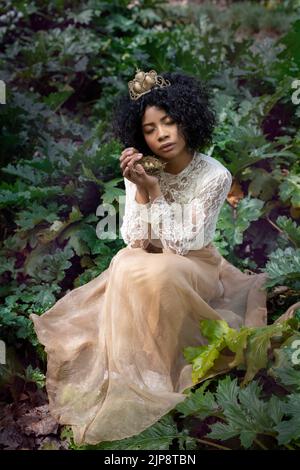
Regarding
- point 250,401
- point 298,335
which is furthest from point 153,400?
point 298,335

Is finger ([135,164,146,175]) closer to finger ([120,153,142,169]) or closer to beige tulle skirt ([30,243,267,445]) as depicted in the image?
finger ([120,153,142,169])

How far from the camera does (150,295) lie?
2.60 m

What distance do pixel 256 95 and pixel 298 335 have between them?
9.44ft

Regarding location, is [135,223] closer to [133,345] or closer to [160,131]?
[160,131]

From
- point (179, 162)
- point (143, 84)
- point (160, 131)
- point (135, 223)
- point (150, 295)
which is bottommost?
point (150, 295)

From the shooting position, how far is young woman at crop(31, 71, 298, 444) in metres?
2.57

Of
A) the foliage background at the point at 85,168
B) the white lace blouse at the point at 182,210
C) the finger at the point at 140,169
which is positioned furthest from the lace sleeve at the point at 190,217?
the foliage background at the point at 85,168

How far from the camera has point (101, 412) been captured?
2.50m

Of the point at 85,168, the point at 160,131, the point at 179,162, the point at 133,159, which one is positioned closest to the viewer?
the point at 133,159

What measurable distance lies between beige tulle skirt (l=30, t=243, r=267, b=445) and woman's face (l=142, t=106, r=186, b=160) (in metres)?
0.44

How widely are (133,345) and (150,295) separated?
0.73 ft

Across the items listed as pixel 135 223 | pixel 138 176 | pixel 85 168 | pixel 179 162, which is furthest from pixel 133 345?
pixel 85 168

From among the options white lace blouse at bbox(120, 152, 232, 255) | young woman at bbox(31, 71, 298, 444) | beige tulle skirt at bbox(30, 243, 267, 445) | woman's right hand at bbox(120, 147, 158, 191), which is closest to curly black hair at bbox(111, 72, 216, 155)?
young woman at bbox(31, 71, 298, 444)

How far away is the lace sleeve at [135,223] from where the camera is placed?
2742 mm
